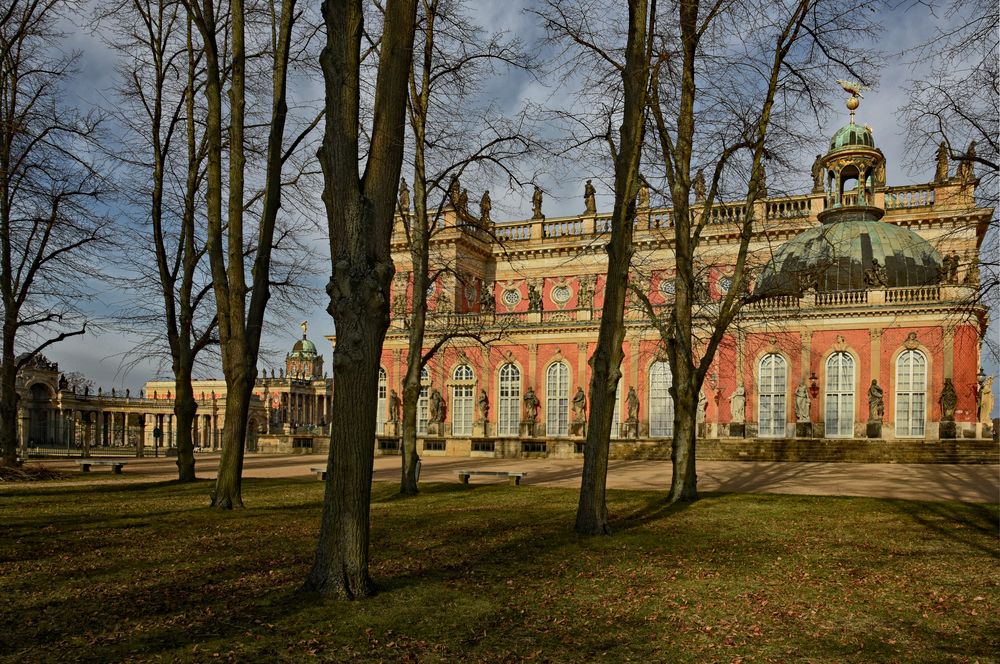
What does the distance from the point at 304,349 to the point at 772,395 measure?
7434 centimetres

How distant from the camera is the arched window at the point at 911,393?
3662cm

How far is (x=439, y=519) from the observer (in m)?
13.3

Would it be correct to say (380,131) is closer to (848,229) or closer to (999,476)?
(999,476)

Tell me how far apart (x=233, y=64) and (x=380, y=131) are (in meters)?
8.16

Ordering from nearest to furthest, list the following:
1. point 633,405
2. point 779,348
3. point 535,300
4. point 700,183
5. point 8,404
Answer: point 700,183
point 8,404
point 779,348
point 633,405
point 535,300

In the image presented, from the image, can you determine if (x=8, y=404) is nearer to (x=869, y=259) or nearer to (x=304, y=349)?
(x=869, y=259)

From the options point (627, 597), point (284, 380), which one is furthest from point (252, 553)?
point (284, 380)

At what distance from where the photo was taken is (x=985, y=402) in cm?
3944

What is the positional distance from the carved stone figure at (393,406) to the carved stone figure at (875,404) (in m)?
24.4

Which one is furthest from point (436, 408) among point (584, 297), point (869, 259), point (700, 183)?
point (700, 183)

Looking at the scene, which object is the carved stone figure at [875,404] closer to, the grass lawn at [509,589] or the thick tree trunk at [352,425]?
the grass lawn at [509,589]

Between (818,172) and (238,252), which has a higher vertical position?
(818,172)

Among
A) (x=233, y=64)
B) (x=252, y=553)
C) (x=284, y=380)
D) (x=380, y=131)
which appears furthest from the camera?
(x=284, y=380)

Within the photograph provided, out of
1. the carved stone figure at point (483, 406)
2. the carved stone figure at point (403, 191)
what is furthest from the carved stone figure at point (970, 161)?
the carved stone figure at point (483, 406)
